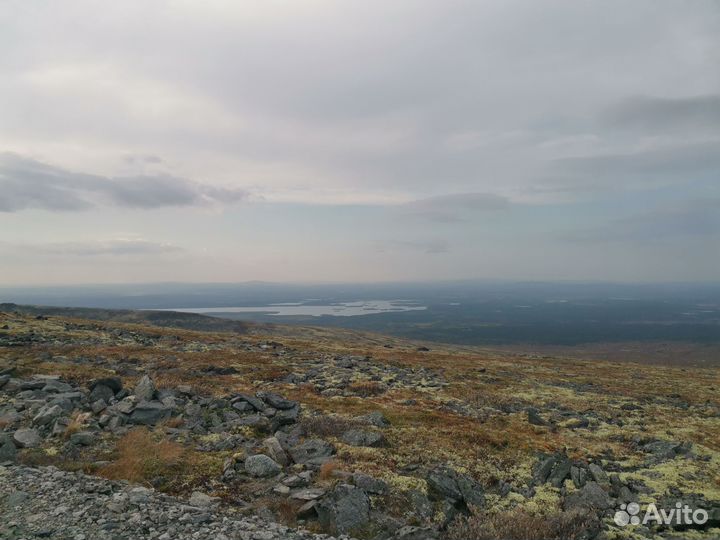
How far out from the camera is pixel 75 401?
1931cm

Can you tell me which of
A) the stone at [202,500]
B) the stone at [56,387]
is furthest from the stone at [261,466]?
the stone at [56,387]

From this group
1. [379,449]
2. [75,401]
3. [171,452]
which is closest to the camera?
[171,452]

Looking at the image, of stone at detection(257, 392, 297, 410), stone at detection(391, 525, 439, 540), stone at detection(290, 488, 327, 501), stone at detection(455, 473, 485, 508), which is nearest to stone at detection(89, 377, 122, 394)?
stone at detection(257, 392, 297, 410)

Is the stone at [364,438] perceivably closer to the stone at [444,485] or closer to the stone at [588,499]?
the stone at [444,485]

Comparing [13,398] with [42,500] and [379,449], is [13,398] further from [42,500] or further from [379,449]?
[379,449]

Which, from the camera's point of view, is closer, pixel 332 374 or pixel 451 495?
pixel 451 495

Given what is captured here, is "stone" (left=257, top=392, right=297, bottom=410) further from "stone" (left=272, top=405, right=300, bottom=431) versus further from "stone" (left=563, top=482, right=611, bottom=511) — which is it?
"stone" (left=563, top=482, right=611, bottom=511)

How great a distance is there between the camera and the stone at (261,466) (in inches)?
539

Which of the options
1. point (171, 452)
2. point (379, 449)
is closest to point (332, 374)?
point (379, 449)

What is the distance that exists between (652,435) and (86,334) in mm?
58679

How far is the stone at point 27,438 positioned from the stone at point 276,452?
27.6 feet

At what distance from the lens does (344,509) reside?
446 inches

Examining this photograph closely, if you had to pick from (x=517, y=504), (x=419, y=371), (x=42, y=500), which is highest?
(x=42, y=500)

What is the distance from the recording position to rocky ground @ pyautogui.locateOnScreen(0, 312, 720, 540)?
10820mm
